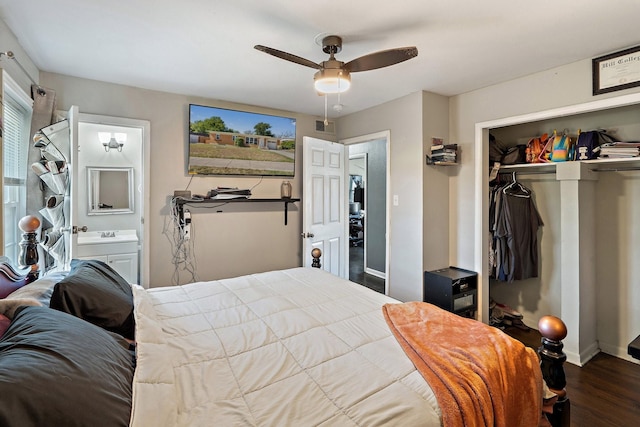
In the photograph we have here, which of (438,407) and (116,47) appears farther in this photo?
(116,47)

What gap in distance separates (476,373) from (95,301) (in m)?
1.62

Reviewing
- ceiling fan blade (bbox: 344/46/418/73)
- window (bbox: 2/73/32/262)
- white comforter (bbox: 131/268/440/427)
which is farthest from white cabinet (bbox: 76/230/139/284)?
ceiling fan blade (bbox: 344/46/418/73)

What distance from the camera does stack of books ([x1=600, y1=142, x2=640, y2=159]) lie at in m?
2.55

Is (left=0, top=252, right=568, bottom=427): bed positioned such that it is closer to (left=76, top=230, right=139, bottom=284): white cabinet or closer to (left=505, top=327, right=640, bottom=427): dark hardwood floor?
(left=505, top=327, right=640, bottom=427): dark hardwood floor

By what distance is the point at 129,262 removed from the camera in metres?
3.58

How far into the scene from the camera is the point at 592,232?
297 centimetres

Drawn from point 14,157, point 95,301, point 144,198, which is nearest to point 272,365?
point 95,301

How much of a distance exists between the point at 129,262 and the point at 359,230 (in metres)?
5.10

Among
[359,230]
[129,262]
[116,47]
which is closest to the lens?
[116,47]

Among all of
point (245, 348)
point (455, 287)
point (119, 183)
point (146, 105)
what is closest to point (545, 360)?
point (245, 348)

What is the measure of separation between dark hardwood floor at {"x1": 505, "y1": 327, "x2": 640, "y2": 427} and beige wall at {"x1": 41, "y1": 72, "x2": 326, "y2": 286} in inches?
116

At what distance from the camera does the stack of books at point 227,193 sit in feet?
11.5

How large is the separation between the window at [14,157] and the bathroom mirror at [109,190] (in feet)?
4.58

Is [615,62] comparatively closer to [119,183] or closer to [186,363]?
[186,363]
